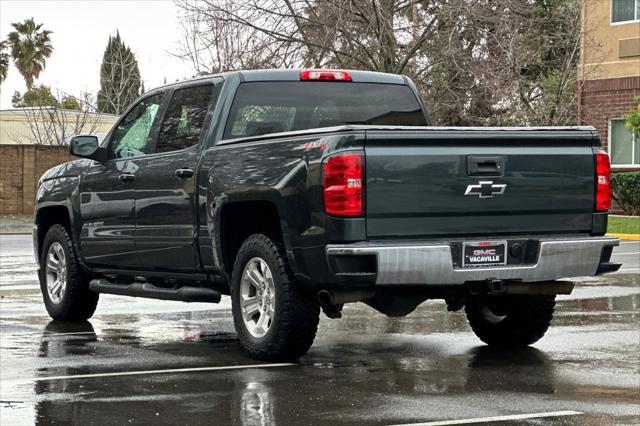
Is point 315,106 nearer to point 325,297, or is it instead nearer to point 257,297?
point 257,297

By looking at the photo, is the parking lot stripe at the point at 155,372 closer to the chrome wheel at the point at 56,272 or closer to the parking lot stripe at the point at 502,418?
the parking lot stripe at the point at 502,418

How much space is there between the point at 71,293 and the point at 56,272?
455 millimetres

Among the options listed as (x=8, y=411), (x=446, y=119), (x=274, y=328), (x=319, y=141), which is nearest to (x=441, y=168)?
(x=319, y=141)

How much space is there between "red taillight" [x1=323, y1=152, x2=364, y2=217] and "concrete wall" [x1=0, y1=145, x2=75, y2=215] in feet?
110

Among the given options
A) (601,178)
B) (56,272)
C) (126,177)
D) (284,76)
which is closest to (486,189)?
(601,178)

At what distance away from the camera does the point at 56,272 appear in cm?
1222

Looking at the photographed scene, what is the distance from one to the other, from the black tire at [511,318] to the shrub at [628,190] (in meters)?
24.8

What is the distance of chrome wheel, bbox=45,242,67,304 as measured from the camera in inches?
473

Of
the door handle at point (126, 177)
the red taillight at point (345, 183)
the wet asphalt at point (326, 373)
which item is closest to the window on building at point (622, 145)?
the wet asphalt at point (326, 373)

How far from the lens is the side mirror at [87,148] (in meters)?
11.2

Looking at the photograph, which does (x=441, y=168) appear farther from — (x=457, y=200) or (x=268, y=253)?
(x=268, y=253)

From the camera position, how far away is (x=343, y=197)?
27.6ft

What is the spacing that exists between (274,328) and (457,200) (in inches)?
59.5

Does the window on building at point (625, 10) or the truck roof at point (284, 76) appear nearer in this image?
the truck roof at point (284, 76)
